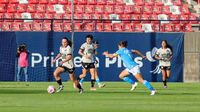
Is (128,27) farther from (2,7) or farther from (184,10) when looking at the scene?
(2,7)

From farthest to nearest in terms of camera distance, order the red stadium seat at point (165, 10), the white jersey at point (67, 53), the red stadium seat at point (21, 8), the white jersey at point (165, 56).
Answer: the red stadium seat at point (165, 10)
the red stadium seat at point (21, 8)
the white jersey at point (165, 56)
the white jersey at point (67, 53)

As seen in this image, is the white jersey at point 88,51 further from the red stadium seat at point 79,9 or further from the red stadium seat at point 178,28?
the red stadium seat at point 79,9

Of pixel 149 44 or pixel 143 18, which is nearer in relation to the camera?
pixel 149 44

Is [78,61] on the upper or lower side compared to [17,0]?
lower

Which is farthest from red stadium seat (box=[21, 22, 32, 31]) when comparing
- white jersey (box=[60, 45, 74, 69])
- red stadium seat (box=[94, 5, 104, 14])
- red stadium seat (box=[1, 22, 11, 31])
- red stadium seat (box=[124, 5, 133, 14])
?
white jersey (box=[60, 45, 74, 69])

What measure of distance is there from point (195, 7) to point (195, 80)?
29.1ft

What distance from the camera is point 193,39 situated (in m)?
41.3

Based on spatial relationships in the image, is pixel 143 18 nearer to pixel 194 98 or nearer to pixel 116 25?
pixel 116 25

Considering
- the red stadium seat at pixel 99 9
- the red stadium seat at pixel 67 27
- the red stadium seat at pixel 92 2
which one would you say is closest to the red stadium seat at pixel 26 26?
the red stadium seat at pixel 67 27

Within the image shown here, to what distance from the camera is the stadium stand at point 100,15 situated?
41.7m

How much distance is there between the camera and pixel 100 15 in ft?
146

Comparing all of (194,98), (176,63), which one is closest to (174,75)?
(176,63)

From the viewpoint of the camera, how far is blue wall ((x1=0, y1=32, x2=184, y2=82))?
132 ft

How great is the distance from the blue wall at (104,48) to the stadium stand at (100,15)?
93 cm
